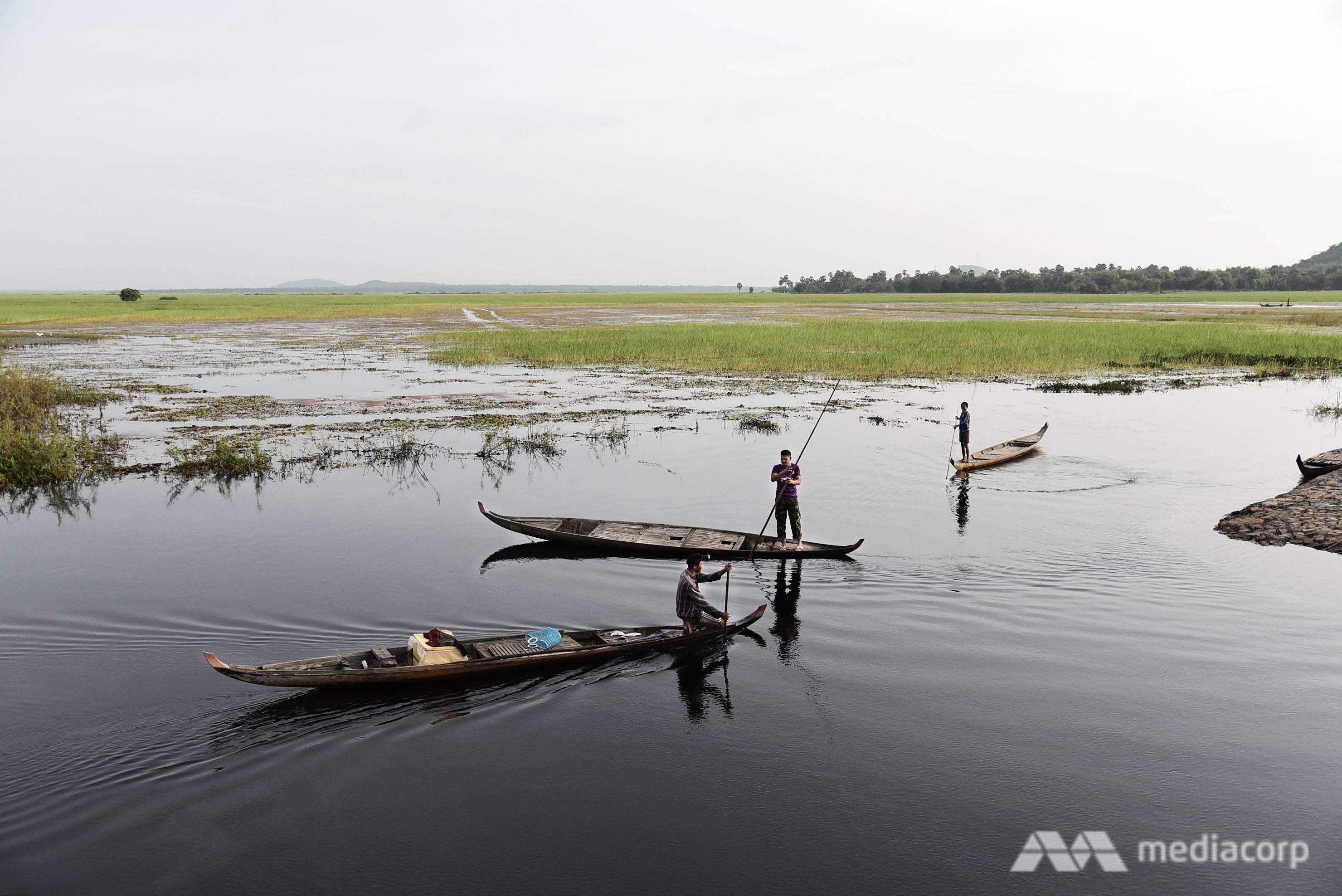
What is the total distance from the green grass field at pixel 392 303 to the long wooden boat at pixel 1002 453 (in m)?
87.0

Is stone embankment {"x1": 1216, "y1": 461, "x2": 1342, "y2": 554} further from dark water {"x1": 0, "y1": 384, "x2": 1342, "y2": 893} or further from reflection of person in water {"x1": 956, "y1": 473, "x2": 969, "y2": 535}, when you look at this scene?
reflection of person in water {"x1": 956, "y1": 473, "x2": 969, "y2": 535}

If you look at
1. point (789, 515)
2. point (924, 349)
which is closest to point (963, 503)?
point (789, 515)

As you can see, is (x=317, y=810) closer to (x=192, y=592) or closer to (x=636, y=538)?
(x=192, y=592)

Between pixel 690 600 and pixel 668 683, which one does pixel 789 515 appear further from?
pixel 668 683

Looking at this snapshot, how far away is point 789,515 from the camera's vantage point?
672 inches

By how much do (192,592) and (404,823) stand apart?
8.07 meters

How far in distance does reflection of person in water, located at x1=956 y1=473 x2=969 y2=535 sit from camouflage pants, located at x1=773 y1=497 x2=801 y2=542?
12.1 ft

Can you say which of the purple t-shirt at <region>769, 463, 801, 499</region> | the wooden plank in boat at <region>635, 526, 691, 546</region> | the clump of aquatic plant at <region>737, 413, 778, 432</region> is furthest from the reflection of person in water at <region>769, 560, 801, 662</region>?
the clump of aquatic plant at <region>737, 413, 778, 432</region>

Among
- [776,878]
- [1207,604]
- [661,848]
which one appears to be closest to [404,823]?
[661,848]

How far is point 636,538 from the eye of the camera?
1656 cm

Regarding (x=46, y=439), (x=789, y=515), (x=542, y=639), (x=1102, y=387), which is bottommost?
(x=542, y=639)

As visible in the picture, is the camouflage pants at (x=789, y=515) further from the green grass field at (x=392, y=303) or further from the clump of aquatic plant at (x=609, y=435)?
the green grass field at (x=392, y=303)

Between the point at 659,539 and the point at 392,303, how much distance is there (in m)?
144

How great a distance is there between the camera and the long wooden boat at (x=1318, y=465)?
21.2 meters
